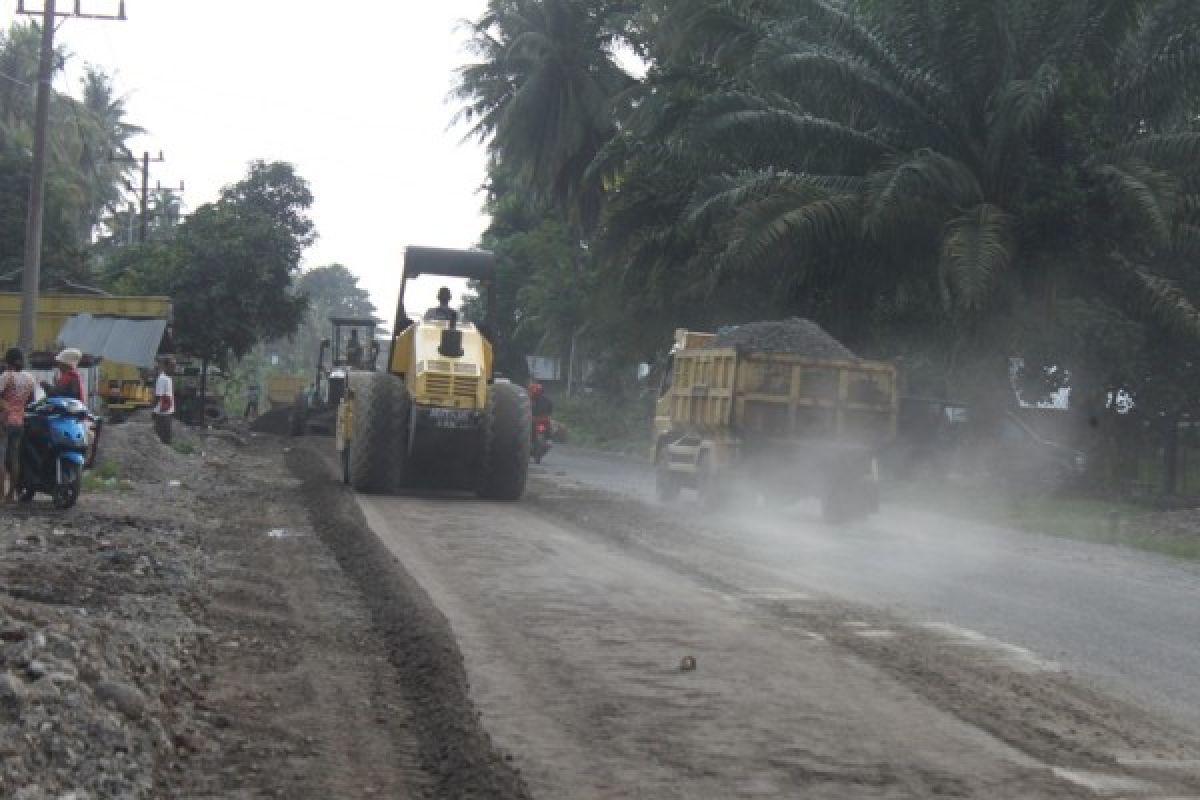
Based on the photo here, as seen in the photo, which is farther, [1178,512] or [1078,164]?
[1078,164]

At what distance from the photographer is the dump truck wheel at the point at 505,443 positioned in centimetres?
2159

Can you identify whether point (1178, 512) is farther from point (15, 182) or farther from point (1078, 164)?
point (15, 182)

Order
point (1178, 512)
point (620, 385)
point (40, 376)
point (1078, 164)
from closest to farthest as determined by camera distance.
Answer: point (40, 376) < point (1178, 512) < point (1078, 164) < point (620, 385)

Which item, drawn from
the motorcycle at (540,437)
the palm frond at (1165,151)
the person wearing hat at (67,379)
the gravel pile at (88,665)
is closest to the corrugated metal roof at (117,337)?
the motorcycle at (540,437)

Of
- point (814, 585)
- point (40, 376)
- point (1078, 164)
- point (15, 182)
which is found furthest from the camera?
point (15, 182)

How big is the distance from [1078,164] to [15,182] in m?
37.0

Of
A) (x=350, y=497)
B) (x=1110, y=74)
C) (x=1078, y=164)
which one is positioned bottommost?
(x=350, y=497)

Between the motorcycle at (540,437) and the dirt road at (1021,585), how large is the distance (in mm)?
10876

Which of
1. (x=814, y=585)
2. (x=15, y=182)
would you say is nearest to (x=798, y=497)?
(x=814, y=585)

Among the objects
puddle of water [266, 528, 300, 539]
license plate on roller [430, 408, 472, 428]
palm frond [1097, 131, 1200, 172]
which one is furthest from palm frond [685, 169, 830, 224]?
puddle of water [266, 528, 300, 539]

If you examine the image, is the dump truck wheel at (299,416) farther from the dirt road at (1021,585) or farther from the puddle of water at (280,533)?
the puddle of water at (280,533)

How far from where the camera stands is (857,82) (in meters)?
30.1

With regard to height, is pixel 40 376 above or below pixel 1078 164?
below

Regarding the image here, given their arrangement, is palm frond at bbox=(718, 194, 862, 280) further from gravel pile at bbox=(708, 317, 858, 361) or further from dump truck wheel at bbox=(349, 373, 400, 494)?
dump truck wheel at bbox=(349, 373, 400, 494)
